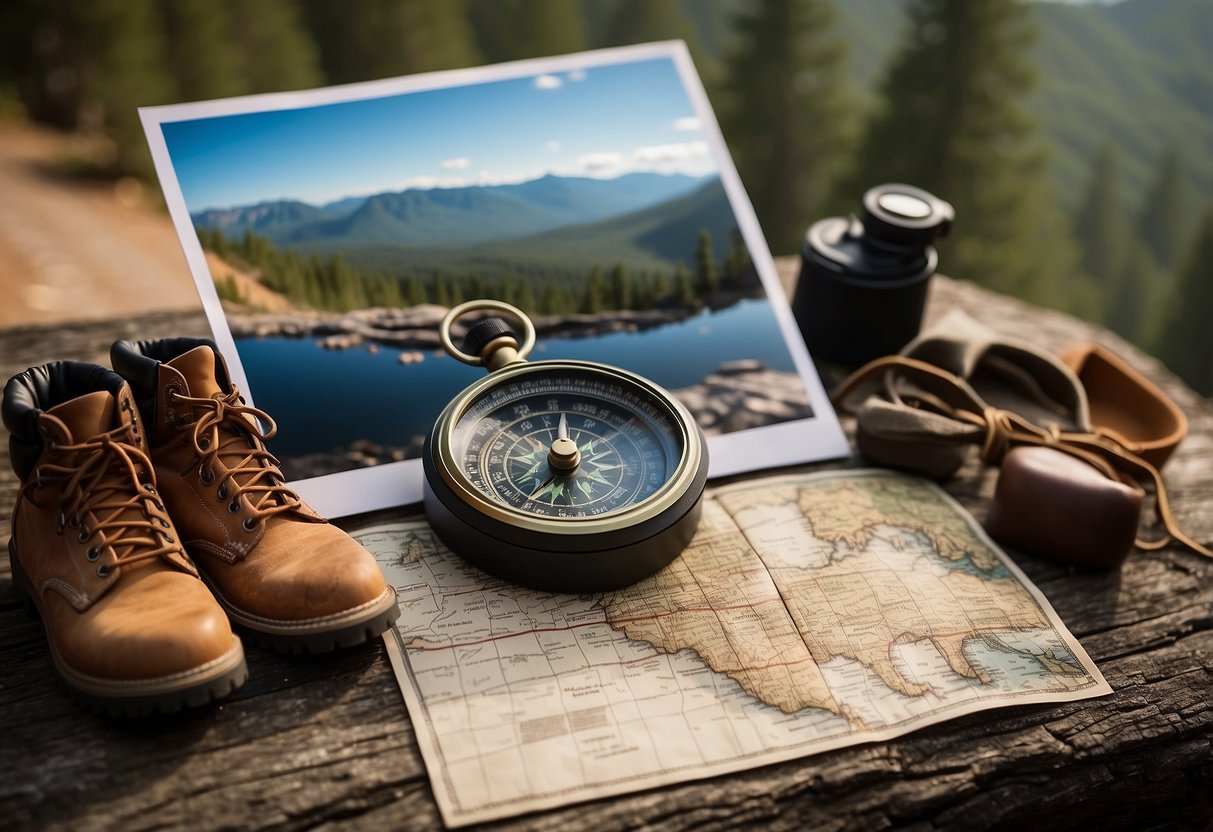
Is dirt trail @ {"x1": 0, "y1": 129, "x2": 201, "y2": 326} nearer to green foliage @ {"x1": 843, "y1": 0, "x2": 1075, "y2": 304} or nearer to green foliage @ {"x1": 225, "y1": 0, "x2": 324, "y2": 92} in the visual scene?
green foliage @ {"x1": 225, "y1": 0, "x2": 324, "y2": 92}

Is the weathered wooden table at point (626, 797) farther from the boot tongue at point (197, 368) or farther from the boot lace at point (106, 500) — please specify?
the boot tongue at point (197, 368)

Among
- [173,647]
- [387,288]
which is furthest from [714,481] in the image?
[173,647]

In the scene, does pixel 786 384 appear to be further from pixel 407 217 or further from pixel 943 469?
pixel 407 217

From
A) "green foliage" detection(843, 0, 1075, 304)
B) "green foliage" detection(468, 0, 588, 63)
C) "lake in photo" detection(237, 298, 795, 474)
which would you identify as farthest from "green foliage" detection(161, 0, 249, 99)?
"lake in photo" detection(237, 298, 795, 474)

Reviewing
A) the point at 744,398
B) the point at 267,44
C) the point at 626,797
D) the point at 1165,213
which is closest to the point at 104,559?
the point at 626,797

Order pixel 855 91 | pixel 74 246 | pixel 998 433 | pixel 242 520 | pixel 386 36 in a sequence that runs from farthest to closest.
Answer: pixel 855 91, pixel 386 36, pixel 74 246, pixel 998 433, pixel 242 520

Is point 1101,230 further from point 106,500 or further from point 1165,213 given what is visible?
point 106,500
